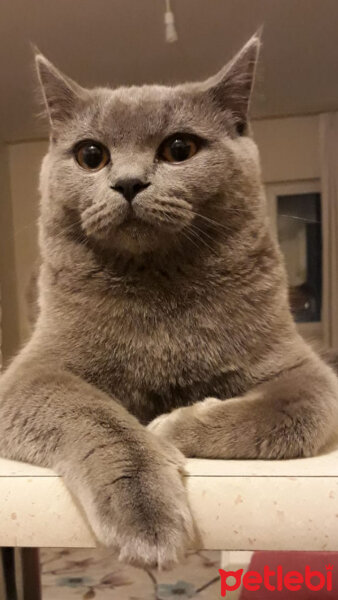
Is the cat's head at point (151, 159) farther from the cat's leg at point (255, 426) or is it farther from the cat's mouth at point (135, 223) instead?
the cat's leg at point (255, 426)

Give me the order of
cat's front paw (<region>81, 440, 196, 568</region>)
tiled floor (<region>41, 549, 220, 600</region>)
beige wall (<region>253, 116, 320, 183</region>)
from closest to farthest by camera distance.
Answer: cat's front paw (<region>81, 440, 196, 568</region>) → tiled floor (<region>41, 549, 220, 600</region>) → beige wall (<region>253, 116, 320, 183</region>)

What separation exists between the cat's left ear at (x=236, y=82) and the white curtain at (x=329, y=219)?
205 centimetres

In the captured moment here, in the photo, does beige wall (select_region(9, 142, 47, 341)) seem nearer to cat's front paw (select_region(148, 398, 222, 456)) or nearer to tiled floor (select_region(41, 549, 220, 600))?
tiled floor (select_region(41, 549, 220, 600))

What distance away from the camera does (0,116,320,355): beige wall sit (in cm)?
279

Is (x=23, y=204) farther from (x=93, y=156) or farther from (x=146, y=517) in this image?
(x=146, y=517)

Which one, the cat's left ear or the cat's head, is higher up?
the cat's left ear

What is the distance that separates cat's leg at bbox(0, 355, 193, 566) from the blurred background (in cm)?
42

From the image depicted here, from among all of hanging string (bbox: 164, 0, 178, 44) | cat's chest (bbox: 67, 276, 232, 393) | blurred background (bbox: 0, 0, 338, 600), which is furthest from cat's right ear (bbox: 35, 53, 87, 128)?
hanging string (bbox: 164, 0, 178, 44)

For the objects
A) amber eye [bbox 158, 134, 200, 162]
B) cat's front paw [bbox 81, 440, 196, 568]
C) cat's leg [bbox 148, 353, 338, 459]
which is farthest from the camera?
amber eye [bbox 158, 134, 200, 162]

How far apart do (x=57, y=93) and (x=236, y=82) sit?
270mm

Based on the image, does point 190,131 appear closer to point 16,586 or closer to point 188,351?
point 188,351

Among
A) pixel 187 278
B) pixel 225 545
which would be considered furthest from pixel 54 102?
pixel 225 545

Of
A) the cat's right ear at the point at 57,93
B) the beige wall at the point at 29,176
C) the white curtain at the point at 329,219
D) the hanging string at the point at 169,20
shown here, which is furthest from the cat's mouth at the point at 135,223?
the white curtain at the point at 329,219

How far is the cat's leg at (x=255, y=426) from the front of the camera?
705mm
